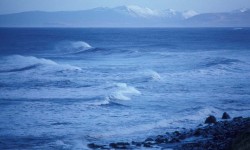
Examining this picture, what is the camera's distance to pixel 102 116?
69.5ft

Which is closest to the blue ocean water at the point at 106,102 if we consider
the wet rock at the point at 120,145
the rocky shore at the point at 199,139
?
the wet rock at the point at 120,145

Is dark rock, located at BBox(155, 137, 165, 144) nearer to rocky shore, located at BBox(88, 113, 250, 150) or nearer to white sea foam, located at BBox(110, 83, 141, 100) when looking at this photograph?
rocky shore, located at BBox(88, 113, 250, 150)

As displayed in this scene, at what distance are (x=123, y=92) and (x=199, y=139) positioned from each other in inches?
489

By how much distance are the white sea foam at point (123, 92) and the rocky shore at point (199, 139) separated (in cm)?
881

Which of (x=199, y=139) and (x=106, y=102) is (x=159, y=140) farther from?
(x=106, y=102)

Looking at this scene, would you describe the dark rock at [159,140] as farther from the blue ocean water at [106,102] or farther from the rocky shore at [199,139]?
the blue ocean water at [106,102]

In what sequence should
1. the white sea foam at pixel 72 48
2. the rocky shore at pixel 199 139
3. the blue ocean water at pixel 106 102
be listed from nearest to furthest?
the rocky shore at pixel 199 139 < the blue ocean water at pixel 106 102 < the white sea foam at pixel 72 48

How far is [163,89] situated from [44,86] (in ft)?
31.3

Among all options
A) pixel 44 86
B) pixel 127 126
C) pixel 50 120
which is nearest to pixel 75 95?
pixel 44 86

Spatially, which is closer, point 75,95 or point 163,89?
point 75,95

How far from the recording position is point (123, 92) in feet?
90.9

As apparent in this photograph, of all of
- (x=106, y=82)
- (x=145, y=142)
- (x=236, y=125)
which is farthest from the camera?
(x=106, y=82)

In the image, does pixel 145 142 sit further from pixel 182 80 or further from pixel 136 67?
pixel 136 67

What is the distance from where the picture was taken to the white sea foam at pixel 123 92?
26.1 metres
